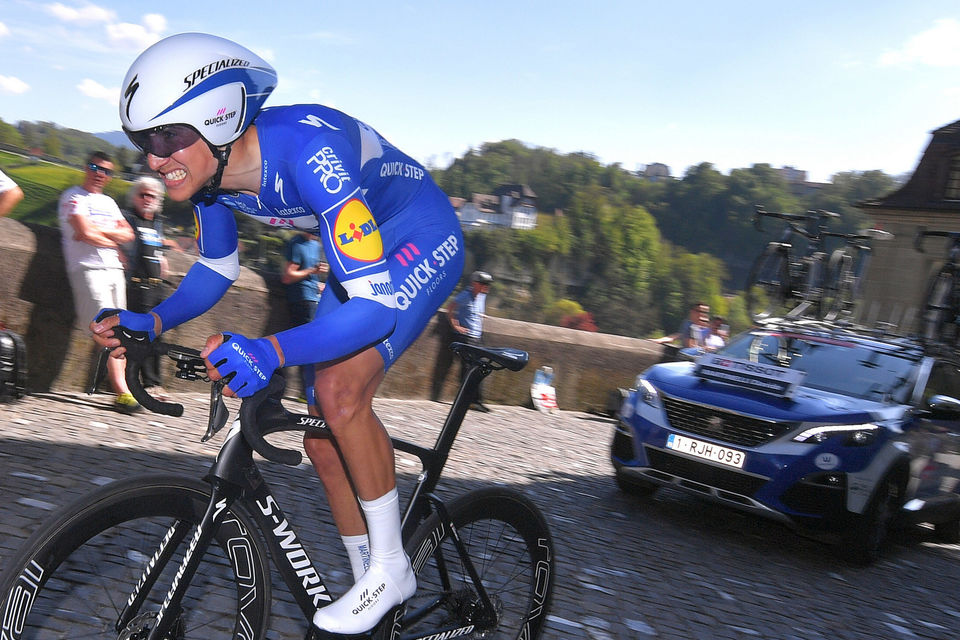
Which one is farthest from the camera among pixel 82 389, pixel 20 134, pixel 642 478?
pixel 20 134

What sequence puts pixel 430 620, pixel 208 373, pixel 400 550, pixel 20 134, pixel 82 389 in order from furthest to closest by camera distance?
pixel 20 134 < pixel 82 389 < pixel 430 620 < pixel 400 550 < pixel 208 373

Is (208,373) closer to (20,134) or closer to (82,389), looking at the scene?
(82,389)

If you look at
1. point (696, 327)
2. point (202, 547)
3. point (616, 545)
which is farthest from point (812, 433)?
point (696, 327)

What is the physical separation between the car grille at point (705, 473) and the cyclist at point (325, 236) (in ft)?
12.6

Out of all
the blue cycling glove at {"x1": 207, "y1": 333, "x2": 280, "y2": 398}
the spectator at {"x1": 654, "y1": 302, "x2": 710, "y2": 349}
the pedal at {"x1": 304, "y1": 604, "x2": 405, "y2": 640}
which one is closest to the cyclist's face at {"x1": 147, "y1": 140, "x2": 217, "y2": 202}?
the blue cycling glove at {"x1": 207, "y1": 333, "x2": 280, "y2": 398}

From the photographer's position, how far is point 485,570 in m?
3.02

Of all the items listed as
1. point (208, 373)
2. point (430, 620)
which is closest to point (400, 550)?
point (430, 620)

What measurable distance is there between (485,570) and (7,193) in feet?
17.2

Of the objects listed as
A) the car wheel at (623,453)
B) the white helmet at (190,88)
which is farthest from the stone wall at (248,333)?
the white helmet at (190,88)

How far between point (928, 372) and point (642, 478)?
2.29 meters

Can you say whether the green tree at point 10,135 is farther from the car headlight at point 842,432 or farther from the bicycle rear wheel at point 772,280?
the bicycle rear wheel at point 772,280

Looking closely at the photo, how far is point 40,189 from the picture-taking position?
7723mm

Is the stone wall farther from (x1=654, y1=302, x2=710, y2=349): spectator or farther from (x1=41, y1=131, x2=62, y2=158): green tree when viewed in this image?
(x1=41, y1=131, x2=62, y2=158): green tree

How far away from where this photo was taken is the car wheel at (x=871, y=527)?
6.00 m
